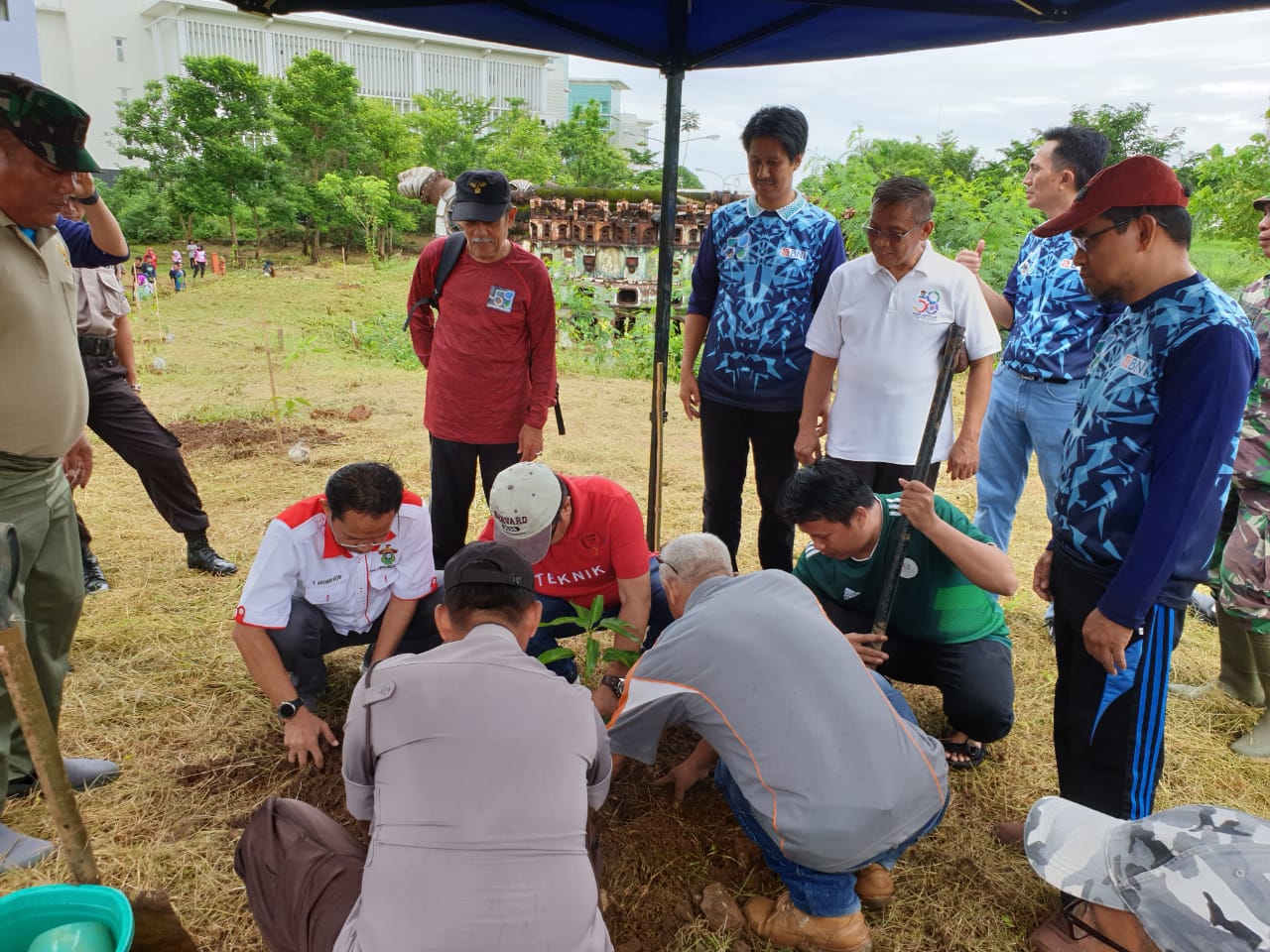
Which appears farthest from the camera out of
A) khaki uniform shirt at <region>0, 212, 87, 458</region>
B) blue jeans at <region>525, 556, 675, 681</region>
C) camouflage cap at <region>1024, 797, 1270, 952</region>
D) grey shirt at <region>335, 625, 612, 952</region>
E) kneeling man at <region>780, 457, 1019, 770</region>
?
blue jeans at <region>525, 556, 675, 681</region>

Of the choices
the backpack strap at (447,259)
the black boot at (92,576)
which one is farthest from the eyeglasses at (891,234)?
the black boot at (92,576)

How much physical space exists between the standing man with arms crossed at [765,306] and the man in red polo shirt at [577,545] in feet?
2.35

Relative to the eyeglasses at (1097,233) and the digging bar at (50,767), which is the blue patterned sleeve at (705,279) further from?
the digging bar at (50,767)

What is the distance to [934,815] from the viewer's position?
A: 6.18 feet

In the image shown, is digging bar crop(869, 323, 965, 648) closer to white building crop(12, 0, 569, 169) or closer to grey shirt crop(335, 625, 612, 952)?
grey shirt crop(335, 625, 612, 952)

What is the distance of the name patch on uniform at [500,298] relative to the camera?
11.0ft

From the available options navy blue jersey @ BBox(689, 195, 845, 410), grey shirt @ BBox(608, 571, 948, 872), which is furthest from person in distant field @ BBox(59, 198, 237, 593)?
grey shirt @ BBox(608, 571, 948, 872)

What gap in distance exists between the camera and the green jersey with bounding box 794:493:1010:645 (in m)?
2.48

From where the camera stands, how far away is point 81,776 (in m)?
2.38

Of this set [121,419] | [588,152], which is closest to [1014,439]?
[121,419]

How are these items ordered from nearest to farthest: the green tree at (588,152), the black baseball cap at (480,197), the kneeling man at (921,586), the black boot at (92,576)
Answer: the kneeling man at (921,586) → the black baseball cap at (480,197) → the black boot at (92,576) → the green tree at (588,152)

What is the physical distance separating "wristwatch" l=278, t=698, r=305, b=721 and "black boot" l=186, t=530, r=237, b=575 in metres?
1.70

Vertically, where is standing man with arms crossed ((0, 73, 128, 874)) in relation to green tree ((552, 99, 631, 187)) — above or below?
below

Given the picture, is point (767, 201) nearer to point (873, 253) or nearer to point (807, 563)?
point (873, 253)
